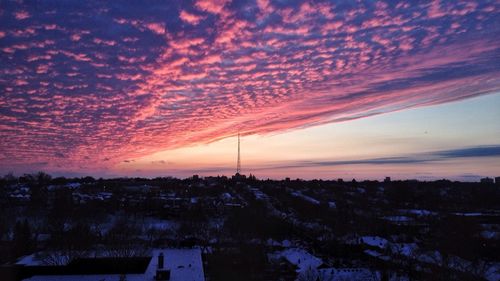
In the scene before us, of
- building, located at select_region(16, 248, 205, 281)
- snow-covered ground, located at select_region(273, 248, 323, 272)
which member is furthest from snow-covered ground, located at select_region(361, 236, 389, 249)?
building, located at select_region(16, 248, 205, 281)

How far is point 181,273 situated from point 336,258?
71.6 ft

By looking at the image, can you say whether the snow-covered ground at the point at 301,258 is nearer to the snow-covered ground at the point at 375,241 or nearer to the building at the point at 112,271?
the snow-covered ground at the point at 375,241

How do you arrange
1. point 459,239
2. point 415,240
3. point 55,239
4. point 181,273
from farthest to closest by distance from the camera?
point 415,240, point 459,239, point 55,239, point 181,273

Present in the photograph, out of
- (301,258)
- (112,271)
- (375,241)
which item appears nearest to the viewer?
(112,271)

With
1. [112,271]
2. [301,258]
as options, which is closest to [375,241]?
[301,258]

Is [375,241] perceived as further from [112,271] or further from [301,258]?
[112,271]

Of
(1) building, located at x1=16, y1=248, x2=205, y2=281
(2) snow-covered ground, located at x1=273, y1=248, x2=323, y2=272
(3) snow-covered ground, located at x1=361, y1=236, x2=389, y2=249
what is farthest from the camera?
(3) snow-covered ground, located at x1=361, y1=236, x2=389, y2=249

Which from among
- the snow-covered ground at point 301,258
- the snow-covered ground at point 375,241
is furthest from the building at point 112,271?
the snow-covered ground at point 375,241

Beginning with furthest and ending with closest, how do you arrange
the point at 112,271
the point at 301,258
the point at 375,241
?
the point at 375,241 → the point at 301,258 → the point at 112,271

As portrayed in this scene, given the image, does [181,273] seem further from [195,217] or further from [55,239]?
[195,217]

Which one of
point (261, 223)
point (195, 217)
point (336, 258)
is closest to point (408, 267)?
point (336, 258)

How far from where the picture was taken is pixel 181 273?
29547 millimetres

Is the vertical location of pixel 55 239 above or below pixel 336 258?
above

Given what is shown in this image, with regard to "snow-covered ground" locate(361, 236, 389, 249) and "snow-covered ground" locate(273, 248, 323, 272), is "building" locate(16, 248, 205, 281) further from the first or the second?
"snow-covered ground" locate(361, 236, 389, 249)
